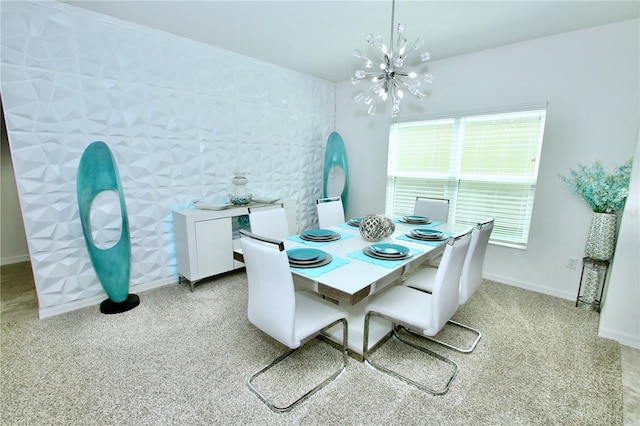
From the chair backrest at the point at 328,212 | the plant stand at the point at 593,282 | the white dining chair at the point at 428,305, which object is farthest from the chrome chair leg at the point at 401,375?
the plant stand at the point at 593,282

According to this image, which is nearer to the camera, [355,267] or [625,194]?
[355,267]

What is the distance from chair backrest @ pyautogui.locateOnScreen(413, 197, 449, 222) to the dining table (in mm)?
420

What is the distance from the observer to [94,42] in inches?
93.5

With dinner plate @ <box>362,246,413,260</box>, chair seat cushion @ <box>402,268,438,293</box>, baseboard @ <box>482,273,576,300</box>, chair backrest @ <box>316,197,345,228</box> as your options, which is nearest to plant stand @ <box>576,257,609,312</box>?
baseboard @ <box>482,273,576,300</box>

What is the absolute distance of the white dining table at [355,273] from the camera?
138cm

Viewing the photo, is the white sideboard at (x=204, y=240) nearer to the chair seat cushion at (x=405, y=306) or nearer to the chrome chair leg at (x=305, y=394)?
the chrome chair leg at (x=305, y=394)

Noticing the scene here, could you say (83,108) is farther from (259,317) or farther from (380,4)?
(380,4)

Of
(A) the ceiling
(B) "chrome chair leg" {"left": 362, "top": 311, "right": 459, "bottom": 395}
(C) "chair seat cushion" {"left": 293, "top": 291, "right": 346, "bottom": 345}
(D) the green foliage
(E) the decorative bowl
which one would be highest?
(A) the ceiling

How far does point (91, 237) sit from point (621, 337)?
13.6 ft

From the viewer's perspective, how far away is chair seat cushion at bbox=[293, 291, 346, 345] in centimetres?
152

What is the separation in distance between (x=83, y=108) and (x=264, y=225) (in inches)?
71.2

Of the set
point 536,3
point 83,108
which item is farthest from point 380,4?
point 83,108

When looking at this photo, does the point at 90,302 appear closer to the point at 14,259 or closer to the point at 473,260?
the point at 14,259

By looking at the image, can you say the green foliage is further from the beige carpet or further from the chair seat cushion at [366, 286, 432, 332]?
the chair seat cushion at [366, 286, 432, 332]
